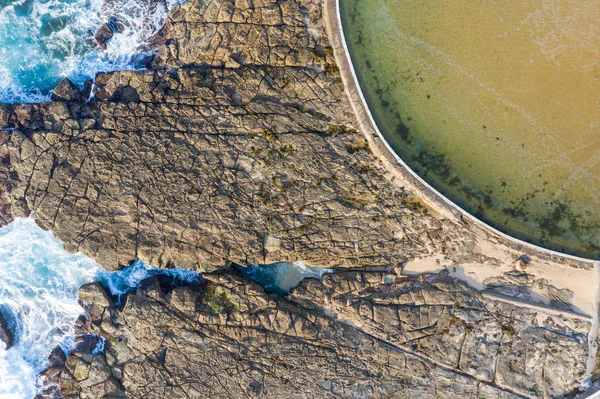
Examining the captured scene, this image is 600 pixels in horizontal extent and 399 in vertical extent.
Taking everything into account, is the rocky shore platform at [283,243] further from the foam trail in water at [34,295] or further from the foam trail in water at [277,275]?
the foam trail in water at [34,295]

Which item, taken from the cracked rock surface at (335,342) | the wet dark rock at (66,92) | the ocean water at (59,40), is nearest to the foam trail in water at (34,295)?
the cracked rock surface at (335,342)

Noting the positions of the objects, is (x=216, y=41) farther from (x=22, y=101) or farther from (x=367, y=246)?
(x=367, y=246)

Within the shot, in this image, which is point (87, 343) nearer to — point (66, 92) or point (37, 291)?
point (37, 291)

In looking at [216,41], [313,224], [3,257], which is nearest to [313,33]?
[216,41]

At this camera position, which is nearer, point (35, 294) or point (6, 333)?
point (6, 333)

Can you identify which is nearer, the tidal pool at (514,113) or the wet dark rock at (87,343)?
the tidal pool at (514,113)

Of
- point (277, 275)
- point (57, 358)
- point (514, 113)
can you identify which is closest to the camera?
point (514, 113)

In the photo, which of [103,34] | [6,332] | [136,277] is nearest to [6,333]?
[6,332]

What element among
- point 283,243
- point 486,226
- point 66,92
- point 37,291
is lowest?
point 37,291
